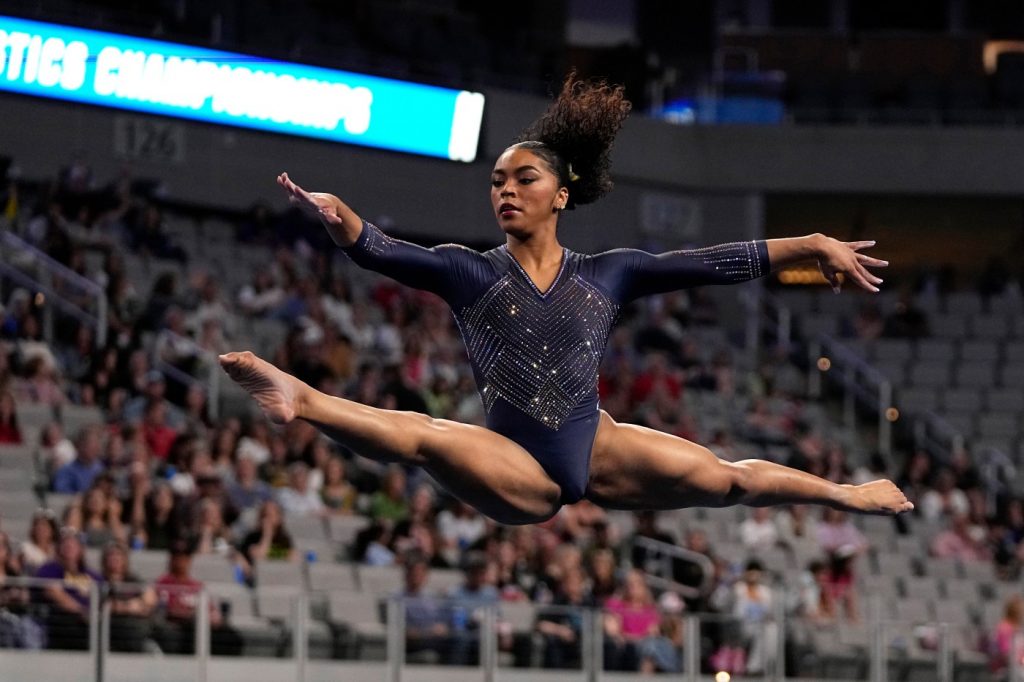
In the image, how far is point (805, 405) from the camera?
59.2 ft

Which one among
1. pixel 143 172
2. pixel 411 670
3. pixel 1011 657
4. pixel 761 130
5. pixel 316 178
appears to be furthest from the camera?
pixel 761 130

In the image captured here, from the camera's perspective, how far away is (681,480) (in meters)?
5.72

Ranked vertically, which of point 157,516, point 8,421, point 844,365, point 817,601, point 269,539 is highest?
point 844,365

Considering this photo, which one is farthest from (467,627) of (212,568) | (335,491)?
(335,491)

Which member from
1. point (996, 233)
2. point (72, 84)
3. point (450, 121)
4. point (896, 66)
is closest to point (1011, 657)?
point (450, 121)

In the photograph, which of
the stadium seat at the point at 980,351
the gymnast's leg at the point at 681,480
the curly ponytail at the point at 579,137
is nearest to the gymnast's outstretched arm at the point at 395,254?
the curly ponytail at the point at 579,137

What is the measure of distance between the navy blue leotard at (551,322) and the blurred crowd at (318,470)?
4.60 meters

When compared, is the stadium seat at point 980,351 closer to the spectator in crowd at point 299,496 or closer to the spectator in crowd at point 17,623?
the spectator in crowd at point 299,496

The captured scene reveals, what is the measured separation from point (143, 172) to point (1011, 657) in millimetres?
9255

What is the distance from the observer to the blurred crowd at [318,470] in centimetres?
1062

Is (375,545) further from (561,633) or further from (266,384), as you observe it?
(266,384)

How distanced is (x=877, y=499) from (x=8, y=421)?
6.68 m

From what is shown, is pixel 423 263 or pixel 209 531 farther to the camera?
pixel 209 531

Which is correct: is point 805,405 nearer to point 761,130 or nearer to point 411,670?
point 761,130
